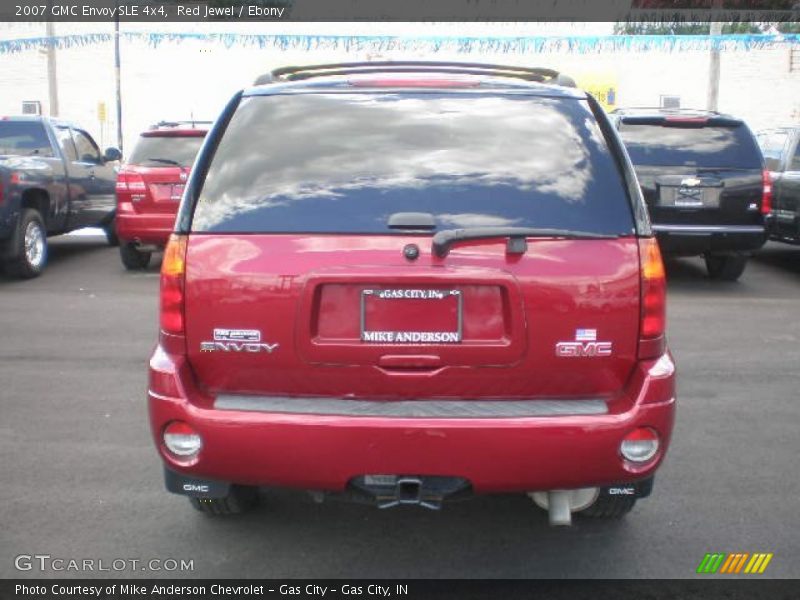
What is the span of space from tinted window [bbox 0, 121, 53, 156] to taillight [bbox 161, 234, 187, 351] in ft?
28.2

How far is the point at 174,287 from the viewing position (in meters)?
3.25

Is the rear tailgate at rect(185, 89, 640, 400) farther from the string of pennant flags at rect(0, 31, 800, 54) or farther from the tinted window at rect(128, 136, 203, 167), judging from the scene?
the string of pennant flags at rect(0, 31, 800, 54)

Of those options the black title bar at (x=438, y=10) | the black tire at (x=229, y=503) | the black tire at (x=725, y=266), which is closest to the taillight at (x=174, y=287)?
the black tire at (x=229, y=503)

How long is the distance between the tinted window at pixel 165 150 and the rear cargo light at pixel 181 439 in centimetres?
772

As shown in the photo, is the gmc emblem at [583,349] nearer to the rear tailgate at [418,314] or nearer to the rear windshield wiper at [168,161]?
the rear tailgate at [418,314]

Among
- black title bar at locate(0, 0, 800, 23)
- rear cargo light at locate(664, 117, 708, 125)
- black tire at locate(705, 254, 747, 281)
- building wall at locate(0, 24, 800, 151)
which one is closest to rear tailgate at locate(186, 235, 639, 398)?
rear cargo light at locate(664, 117, 708, 125)

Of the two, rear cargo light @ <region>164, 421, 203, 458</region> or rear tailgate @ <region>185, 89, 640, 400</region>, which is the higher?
rear tailgate @ <region>185, 89, 640, 400</region>

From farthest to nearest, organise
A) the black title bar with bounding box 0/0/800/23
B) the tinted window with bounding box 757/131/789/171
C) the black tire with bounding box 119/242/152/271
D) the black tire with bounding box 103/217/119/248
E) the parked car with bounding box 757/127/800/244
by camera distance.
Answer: the black title bar with bounding box 0/0/800/23, the black tire with bounding box 103/217/119/248, the tinted window with bounding box 757/131/789/171, the black tire with bounding box 119/242/152/271, the parked car with bounding box 757/127/800/244

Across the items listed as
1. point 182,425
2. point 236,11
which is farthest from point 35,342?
point 236,11

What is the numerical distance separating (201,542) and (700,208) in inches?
288

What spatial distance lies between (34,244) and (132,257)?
1187 mm

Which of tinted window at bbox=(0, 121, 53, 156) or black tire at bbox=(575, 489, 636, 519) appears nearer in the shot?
black tire at bbox=(575, 489, 636, 519)

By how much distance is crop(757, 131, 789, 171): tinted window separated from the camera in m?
11.6

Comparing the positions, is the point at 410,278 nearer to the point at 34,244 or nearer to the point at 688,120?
the point at 688,120
